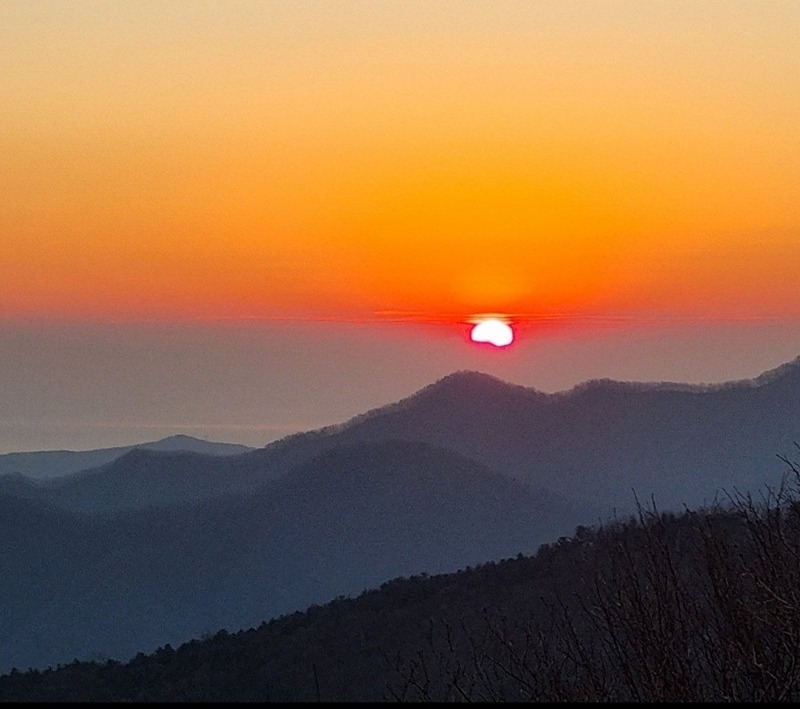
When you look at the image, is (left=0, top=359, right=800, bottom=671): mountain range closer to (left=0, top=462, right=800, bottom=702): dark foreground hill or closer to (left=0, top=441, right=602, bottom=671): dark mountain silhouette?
(left=0, top=441, right=602, bottom=671): dark mountain silhouette

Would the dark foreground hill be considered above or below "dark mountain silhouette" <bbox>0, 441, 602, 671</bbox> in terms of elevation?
below

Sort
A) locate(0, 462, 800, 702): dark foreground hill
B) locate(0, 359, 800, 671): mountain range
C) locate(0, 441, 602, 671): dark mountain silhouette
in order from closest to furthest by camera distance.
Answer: locate(0, 462, 800, 702): dark foreground hill, locate(0, 441, 602, 671): dark mountain silhouette, locate(0, 359, 800, 671): mountain range

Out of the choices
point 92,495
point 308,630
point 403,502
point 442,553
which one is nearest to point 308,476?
point 403,502

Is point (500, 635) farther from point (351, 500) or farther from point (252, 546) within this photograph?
point (351, 500)

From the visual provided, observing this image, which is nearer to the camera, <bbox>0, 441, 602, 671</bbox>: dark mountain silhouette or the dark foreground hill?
the dark foreground hill

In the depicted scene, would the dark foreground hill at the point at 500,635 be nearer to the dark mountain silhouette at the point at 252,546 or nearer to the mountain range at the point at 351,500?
the mountain range at the point at 351,500

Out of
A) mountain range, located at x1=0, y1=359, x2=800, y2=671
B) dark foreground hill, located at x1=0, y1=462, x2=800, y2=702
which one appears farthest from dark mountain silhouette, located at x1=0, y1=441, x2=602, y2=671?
dark foreground hill, located at x1=0, y1=462, x2=800, y2=702

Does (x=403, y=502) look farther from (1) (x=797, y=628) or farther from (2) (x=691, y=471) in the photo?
(1) (x=797, y=628)

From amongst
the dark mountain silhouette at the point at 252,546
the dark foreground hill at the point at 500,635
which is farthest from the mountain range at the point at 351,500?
the dark foreground hill at the point at 500,635
